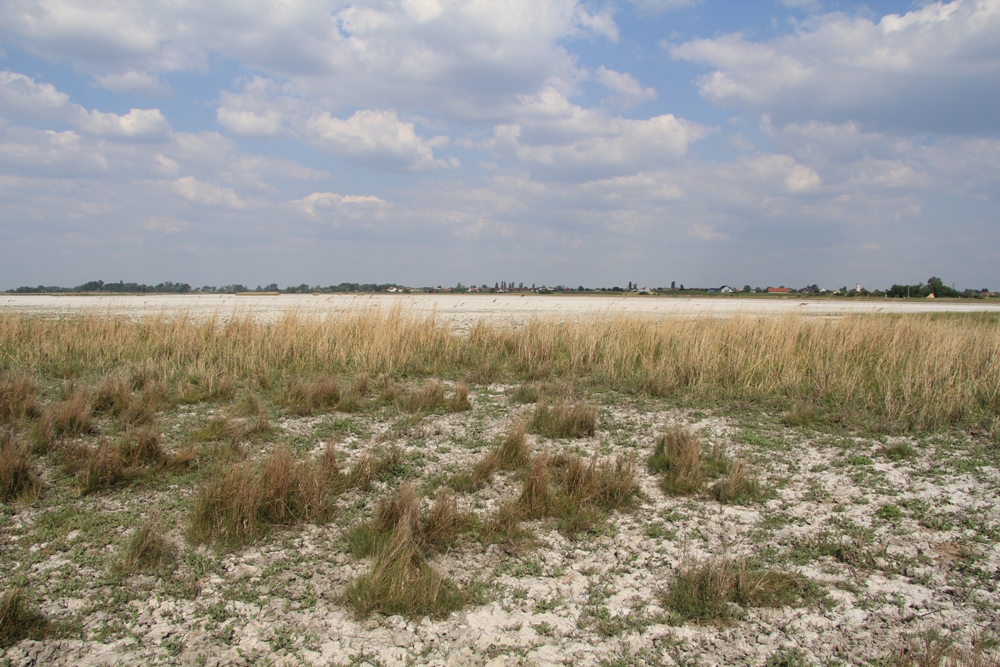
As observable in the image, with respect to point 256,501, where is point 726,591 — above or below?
below

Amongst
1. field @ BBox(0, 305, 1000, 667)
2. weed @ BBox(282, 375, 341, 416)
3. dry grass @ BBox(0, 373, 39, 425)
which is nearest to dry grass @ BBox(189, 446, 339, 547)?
field @ BBox(0, 305, 1000, 667)

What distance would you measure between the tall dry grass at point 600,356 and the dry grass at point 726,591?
402cm

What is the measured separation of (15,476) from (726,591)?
17.2 feet

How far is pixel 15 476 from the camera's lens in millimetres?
4457

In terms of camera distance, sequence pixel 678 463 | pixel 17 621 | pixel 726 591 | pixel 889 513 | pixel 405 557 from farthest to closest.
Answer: pixel 678 463, pixel 889 513, pixel 405 557, pixel 726 591, pixel 17 621

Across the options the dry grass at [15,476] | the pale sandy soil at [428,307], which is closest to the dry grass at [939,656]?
the dry grass at [15,476]

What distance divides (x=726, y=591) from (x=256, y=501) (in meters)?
3.16

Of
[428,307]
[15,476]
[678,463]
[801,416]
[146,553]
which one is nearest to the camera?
[146,553]

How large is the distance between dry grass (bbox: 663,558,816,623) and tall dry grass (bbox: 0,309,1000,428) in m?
4.02

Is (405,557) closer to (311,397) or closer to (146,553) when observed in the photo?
(146,553)

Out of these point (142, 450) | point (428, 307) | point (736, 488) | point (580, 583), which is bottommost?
point (580, 583)

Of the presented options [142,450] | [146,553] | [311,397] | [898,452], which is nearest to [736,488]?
[898,452]

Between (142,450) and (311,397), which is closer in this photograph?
(142,450)

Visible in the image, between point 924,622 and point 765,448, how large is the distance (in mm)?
2837
